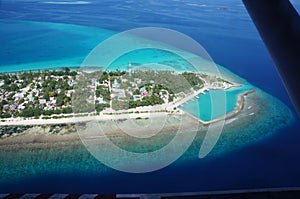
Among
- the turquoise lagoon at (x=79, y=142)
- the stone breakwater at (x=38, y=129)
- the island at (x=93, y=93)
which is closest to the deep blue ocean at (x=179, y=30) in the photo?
the turquoise lagoon at (x=79, y=142)

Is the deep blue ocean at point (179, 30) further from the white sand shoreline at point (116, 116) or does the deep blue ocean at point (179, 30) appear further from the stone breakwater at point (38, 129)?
the white sand shoreline at point (116, 116)

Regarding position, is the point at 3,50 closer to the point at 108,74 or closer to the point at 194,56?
the point at 108,74

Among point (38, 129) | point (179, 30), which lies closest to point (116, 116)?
point (38, 129)

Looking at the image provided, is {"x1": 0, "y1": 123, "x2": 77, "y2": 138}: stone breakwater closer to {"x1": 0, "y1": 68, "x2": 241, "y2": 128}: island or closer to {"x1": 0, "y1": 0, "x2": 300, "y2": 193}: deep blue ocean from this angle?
{"x1": 0, "y1": 68, "x2": 241, "y2": 128}: island

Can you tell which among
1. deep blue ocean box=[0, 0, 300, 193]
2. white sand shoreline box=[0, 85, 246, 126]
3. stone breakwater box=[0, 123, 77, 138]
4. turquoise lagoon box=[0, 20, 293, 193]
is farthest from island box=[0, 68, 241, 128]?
deep blue ocean box=[0, 0, 300, 193]

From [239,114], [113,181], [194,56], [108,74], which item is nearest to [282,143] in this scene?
[239,114]

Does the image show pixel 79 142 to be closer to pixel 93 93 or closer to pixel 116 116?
pixel 116 116

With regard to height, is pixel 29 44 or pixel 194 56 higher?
pixel 29 44
